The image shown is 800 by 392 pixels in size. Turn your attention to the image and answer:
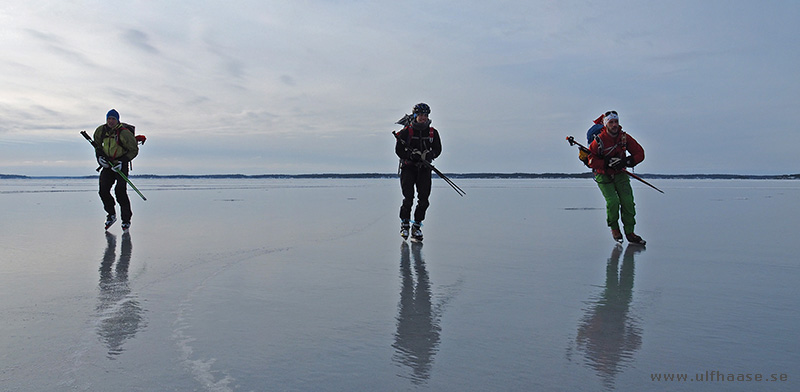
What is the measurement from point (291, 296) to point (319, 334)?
106 cm

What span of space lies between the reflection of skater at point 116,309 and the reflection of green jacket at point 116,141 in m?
4.10

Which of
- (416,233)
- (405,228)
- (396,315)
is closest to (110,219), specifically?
(405,228)

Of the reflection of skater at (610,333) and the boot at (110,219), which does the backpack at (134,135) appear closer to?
the boot at (110,219)

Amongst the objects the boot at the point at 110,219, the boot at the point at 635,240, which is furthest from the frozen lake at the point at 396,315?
the boot at the point at 110,219

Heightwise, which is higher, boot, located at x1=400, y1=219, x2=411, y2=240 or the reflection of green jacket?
the reflection of green jacket

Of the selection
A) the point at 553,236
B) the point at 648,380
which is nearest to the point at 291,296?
the point at 648,380

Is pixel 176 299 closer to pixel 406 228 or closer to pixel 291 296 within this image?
pixel 291 296

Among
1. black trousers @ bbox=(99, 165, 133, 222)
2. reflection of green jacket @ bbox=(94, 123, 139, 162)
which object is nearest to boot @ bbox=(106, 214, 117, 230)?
black trousers @ bbox=(99, 165, 133, 222)

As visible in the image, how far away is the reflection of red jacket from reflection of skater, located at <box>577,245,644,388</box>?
139 inches

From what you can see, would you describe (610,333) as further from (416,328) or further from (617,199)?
(617,199)

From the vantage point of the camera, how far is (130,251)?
6.57 metres

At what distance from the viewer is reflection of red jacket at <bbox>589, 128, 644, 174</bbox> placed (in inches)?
313

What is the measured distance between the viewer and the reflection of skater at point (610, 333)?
8.96 feet

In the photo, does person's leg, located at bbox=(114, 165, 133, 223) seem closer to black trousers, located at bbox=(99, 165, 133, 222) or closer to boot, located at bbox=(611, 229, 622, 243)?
black trousers, located at bbox=(99, 165, 133, 222)
